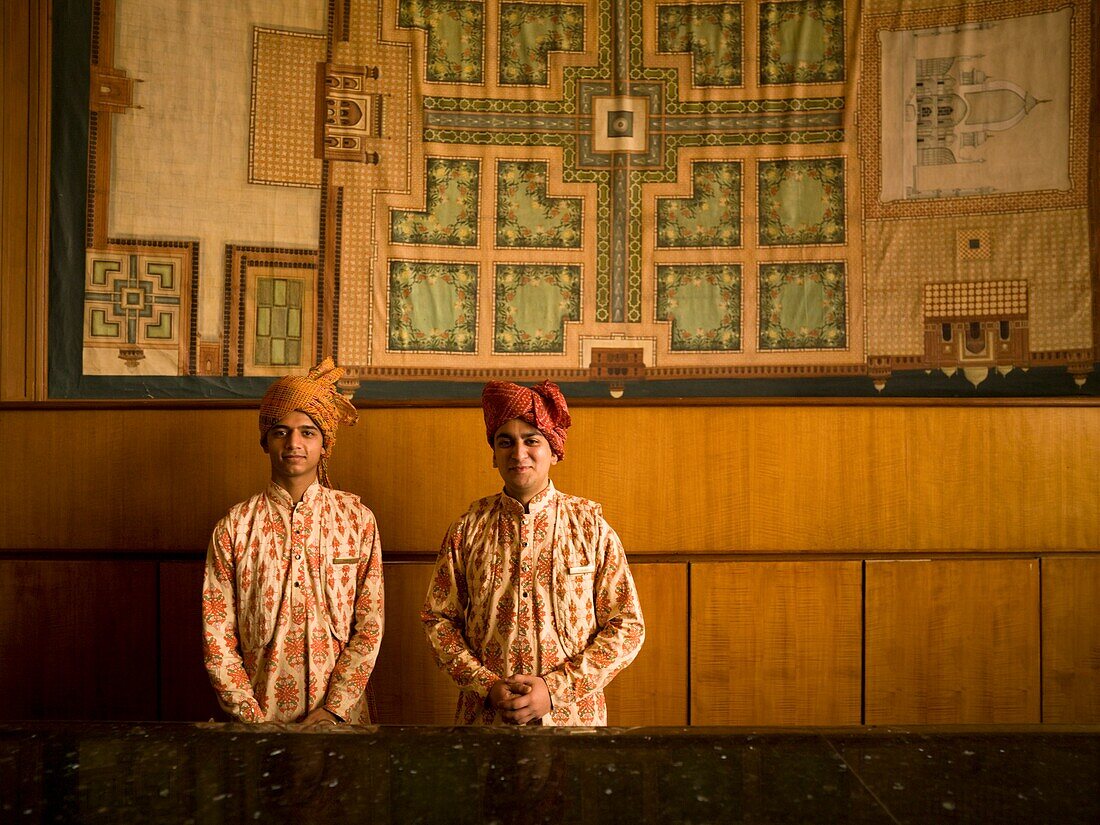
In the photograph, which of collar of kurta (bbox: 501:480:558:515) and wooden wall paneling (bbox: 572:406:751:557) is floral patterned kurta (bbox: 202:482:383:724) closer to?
collar of kurta (bbox: 501:480:558:515)

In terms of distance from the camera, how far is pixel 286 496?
2.07m

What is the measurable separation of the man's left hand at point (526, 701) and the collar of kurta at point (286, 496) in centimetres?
75

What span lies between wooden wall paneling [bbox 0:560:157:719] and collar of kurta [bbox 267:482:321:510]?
768 mm

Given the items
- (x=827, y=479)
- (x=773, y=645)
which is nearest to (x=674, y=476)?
(x=827, y=479)

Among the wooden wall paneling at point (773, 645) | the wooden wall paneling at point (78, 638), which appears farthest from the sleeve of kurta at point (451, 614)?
the wooden wall paneling at point (78, 638)

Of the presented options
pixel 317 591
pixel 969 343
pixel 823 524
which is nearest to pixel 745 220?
pixel 969 343

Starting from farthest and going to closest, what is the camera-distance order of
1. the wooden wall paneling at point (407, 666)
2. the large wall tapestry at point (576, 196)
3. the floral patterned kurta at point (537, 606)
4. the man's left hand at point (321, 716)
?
the large wall tapestry at point (576, 196)
the wooden wall paneling at point (407, 666)
the man's left hand at point (321, 716)
the floral patterned kurta at point (537, 606)

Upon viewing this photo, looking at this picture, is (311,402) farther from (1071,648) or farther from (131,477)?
(1071,648)

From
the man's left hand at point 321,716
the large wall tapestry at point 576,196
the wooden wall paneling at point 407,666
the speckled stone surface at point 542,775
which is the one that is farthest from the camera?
the large wall tapestry at point 576,196

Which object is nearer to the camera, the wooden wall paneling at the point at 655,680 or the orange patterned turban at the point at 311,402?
the orange patterned turban at the point at 311,402

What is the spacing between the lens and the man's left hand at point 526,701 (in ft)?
5.58

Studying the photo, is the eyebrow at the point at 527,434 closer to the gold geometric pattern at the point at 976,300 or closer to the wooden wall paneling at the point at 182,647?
the wooden wall paneling at the point at 182,647

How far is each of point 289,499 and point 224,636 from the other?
15.0 inches

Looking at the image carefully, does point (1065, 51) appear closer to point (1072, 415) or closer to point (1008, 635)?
point (1072, 415)
